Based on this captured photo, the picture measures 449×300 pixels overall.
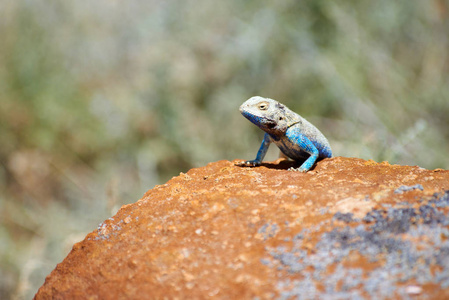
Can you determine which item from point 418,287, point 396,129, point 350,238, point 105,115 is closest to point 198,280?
point 350,238

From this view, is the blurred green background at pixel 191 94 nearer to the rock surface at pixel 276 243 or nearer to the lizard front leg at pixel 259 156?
the lizard front leg at pixel 259 156

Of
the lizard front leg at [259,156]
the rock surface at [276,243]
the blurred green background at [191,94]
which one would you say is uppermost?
the blurred green background at [191,94]

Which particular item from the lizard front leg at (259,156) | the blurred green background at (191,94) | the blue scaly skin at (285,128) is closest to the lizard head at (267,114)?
the blue scaly skin at (285,128)

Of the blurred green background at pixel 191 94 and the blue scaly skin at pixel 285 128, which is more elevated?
the blurred green background at pixel 191 94

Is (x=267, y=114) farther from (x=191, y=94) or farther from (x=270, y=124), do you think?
(x=191, y=94)

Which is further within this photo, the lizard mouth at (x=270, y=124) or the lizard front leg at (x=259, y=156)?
the lizard front leg at (x=259, y=156)

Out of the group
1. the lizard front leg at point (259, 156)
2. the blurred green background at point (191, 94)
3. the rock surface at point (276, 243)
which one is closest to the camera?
the rock surface at point (276, 243)

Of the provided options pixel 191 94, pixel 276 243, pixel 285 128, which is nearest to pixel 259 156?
pixel 285 128
